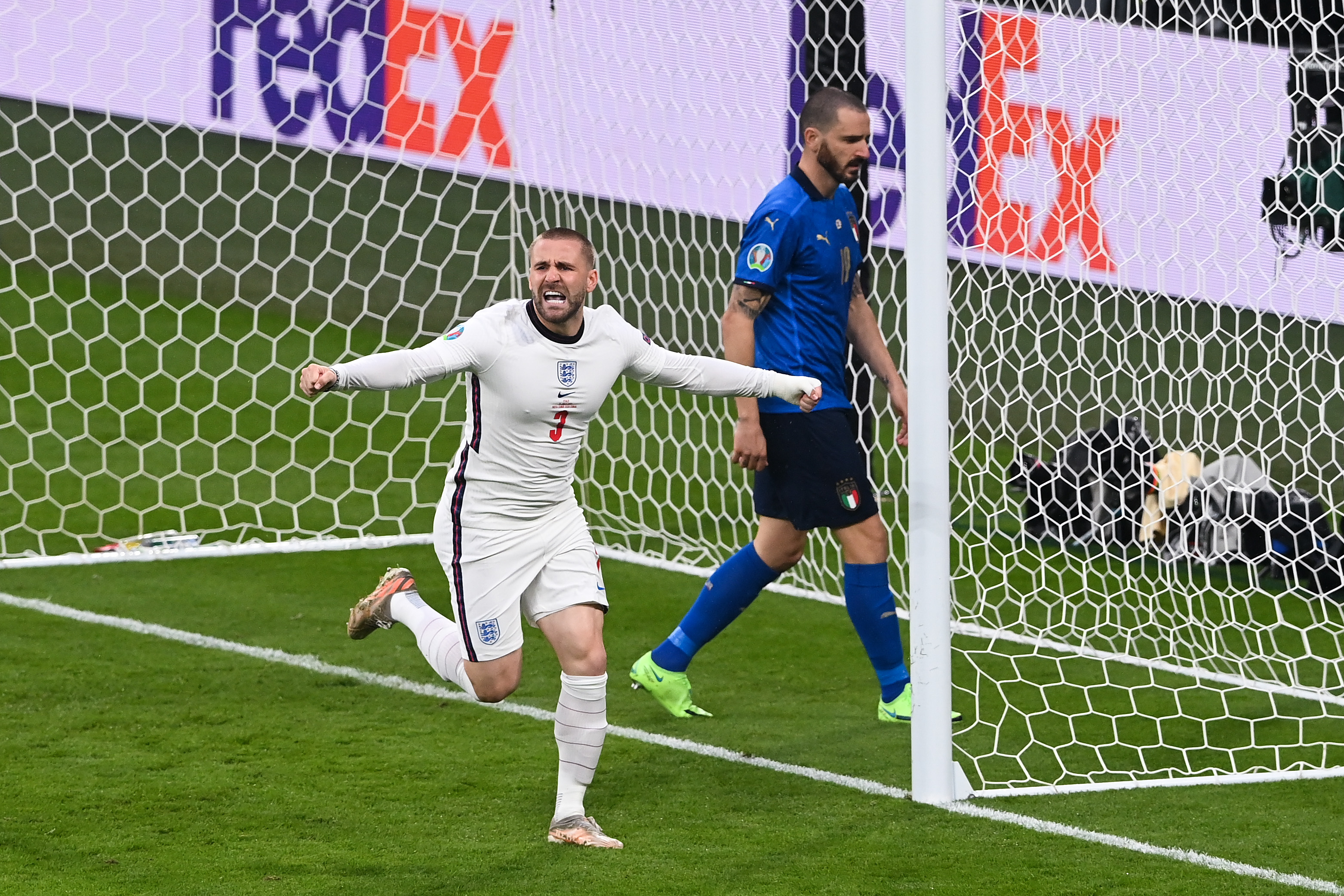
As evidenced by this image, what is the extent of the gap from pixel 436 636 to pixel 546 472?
0.58m

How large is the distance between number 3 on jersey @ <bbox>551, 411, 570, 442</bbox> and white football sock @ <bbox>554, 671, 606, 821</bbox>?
1.76 feet

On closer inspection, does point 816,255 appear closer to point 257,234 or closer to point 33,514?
point 33,514

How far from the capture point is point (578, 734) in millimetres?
4000

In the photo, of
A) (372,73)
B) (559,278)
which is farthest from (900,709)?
(372,73)

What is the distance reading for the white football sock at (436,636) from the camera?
4.28 metres

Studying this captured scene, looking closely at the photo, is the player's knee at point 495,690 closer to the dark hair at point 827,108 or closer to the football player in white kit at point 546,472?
the football player in white kit at point 546,472

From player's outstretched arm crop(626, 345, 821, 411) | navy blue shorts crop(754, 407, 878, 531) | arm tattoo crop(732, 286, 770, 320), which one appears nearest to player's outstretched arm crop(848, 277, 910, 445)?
navy blue shorts crop(754, 407, 878, 531)

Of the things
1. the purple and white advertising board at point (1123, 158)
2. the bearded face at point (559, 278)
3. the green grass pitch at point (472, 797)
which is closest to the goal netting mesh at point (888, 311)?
the purple and white advertising board at point (1123, 158)

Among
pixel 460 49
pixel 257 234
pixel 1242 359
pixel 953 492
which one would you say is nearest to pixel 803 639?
pixel 953 492

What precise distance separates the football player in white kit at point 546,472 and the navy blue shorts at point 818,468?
0.77m

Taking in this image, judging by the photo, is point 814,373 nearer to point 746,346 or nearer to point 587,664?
point 746,346

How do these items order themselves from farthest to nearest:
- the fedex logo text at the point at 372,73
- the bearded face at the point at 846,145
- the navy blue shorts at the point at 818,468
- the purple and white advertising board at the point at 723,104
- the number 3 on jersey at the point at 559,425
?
the fedex logo text at the point at 372,73
the purple and white advertising board at the point at 723,104
the navy blue shorts at the point at 818,468
the bearded face at the point at 846,145
the number 3 on jersey at the point at 559,425

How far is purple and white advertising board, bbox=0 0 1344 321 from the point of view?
18.7 feet

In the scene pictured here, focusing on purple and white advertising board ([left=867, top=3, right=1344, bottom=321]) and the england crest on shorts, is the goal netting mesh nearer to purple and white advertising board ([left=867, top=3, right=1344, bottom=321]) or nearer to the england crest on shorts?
purple and white advertising board ([left=867, top=3, right=1344, bottom=321])
